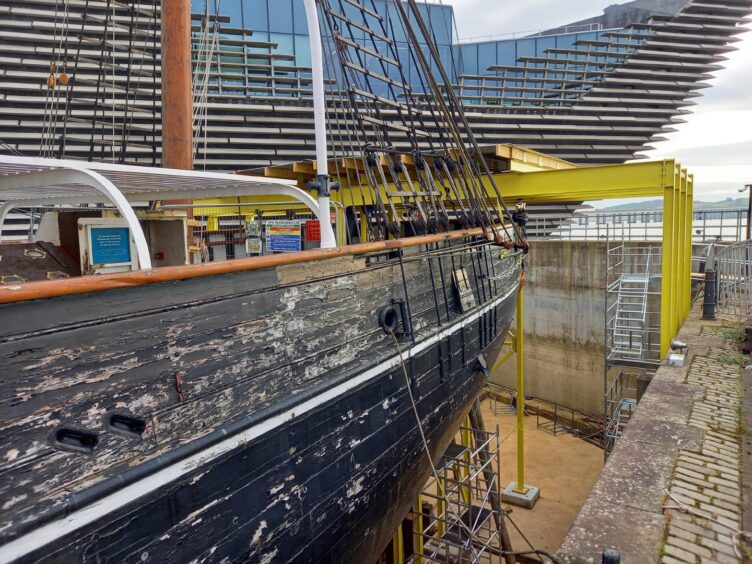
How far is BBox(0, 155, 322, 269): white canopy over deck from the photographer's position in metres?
2.02

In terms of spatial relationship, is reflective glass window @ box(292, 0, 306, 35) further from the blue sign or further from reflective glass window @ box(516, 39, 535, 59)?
the blue sign

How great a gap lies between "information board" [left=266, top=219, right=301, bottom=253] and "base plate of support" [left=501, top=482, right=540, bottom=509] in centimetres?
646

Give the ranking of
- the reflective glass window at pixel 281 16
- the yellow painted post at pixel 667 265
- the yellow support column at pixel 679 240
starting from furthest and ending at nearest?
the reflective glass window at pixel 281 16 < the yellow support column at pixel 679 240 < the yellow painted post at pixel 667 265

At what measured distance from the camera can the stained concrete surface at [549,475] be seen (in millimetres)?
8281


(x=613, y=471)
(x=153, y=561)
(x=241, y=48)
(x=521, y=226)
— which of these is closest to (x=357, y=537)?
(x=153, y=561)

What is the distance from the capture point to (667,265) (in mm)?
8180

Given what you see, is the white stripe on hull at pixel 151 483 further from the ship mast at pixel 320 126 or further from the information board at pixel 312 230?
the information board at pixel 312 230

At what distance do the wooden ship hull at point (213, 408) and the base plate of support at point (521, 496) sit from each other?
21.1 feet

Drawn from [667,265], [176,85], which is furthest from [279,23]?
[667,265]

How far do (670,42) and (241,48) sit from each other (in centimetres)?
1883

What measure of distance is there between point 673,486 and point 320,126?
3895mm

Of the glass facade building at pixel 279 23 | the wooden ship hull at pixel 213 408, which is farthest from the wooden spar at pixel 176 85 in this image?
the glass facade building at pixel 279 23

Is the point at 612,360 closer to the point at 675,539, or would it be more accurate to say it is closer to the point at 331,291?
the point at 675,539

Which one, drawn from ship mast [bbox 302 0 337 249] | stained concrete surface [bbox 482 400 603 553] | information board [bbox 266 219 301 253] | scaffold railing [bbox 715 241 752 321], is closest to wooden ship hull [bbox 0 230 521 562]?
ship mast [bbox 302 0 337 249]
